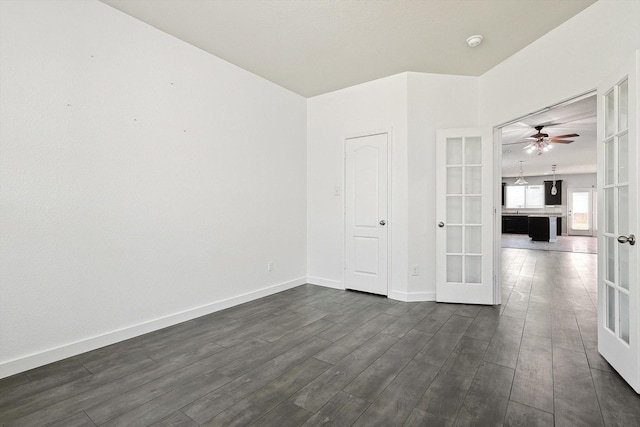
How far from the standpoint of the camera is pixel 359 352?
245 cm

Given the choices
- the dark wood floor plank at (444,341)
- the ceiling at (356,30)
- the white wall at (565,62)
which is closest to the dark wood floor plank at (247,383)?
the dark wood floor plank at (444,341)

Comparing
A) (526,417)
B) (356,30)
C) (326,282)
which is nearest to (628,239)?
(526,417)

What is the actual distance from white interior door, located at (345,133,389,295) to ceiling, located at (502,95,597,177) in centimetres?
173

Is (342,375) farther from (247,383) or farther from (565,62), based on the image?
(565,62)

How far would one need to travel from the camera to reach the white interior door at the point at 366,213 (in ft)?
13.2

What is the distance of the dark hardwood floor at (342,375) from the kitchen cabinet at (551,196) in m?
12.7

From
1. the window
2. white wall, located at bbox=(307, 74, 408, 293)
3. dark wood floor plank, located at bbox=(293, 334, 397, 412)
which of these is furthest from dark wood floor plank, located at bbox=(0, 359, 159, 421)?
the window

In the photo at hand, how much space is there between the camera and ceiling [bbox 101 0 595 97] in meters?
2.55

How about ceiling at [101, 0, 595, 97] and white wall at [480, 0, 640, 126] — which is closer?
white wall at [480, 0, 640, 126]

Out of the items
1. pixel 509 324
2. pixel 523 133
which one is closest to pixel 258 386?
pixel 509 324

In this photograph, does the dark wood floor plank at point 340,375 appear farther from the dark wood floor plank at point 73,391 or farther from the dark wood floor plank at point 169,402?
the dark wood floor plank at point 73,391

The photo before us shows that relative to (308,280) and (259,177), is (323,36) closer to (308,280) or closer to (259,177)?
(259,177)

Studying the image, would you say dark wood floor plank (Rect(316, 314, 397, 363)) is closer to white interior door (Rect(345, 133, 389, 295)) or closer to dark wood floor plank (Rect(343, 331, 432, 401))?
dark wood floor plank (Rect(343, 331, 432, 401))

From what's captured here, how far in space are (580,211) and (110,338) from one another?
55.3 feet
